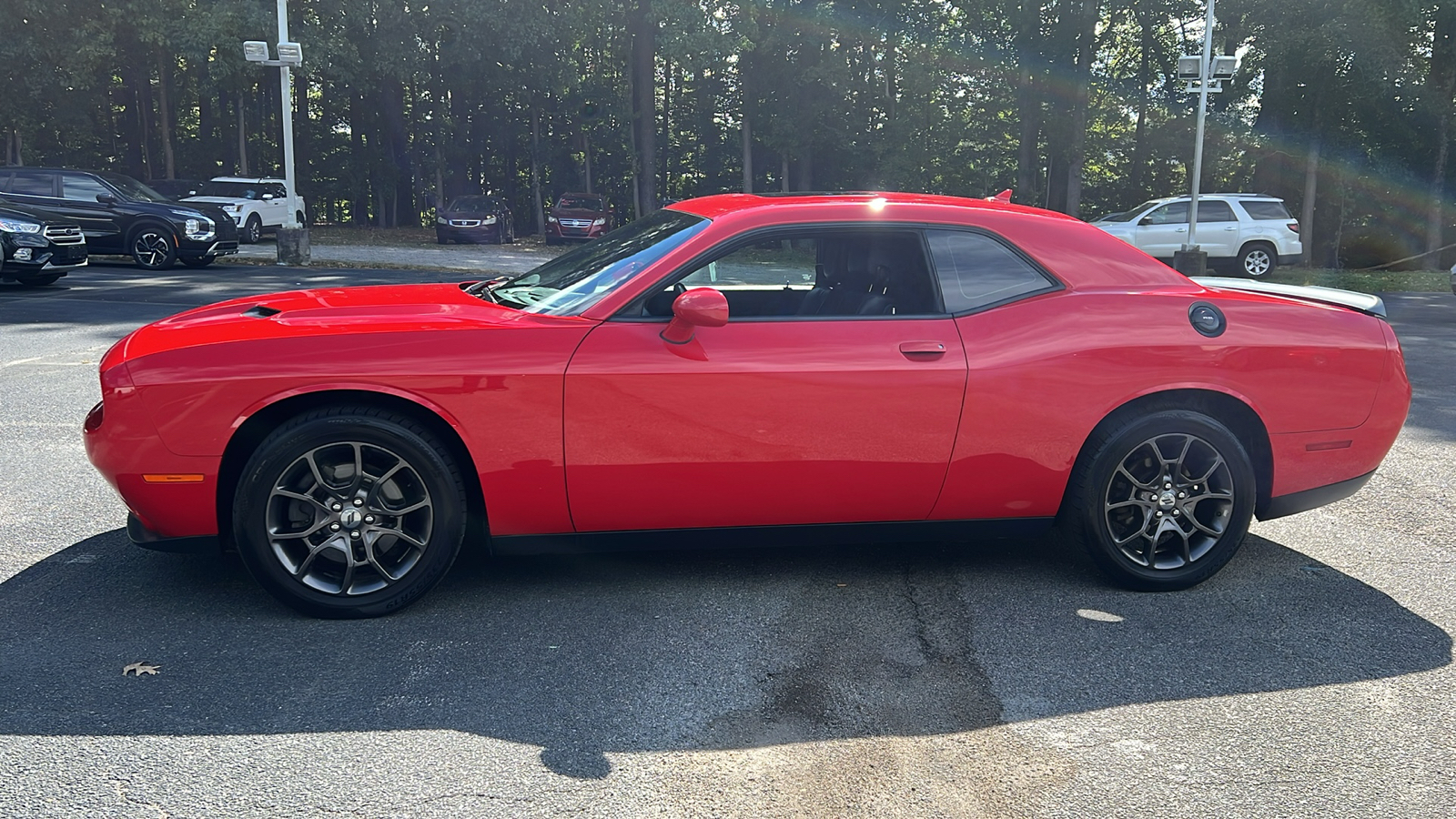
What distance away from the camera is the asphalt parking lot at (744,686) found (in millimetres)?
2865

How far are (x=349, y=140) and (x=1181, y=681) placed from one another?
42295mm

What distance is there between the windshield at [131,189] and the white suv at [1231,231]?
17553 millimetres

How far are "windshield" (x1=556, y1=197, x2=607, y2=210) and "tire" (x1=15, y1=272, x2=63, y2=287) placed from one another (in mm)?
18697

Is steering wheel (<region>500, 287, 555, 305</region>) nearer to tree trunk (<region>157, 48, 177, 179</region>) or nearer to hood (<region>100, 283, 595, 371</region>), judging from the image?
hood (<region>100, 283, 595, 371</region>)

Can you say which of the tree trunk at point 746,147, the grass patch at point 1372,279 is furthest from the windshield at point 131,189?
the grass patch at point 1372,279

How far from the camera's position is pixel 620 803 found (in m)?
2.79

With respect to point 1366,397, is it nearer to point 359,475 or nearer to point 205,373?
point 359,475

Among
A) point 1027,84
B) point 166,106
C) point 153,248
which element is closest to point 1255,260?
point 1027,84

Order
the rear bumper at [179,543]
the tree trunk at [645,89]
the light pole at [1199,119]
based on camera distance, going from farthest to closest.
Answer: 1. the tree trunk at [645,89]
2. the light pole at [1199,119]
3. the rear bumper at [179,543]

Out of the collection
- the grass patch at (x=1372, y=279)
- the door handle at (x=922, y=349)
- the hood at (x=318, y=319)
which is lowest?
the grass patch at (x=1372, y=279)

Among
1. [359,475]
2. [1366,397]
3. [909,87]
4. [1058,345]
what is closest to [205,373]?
[359,475]

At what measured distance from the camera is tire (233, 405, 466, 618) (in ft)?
12.3

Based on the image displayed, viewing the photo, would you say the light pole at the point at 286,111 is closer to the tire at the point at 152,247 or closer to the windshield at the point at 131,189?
the windshield at the point at 131,189

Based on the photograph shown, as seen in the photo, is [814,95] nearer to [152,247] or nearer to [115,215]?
[152,247]
